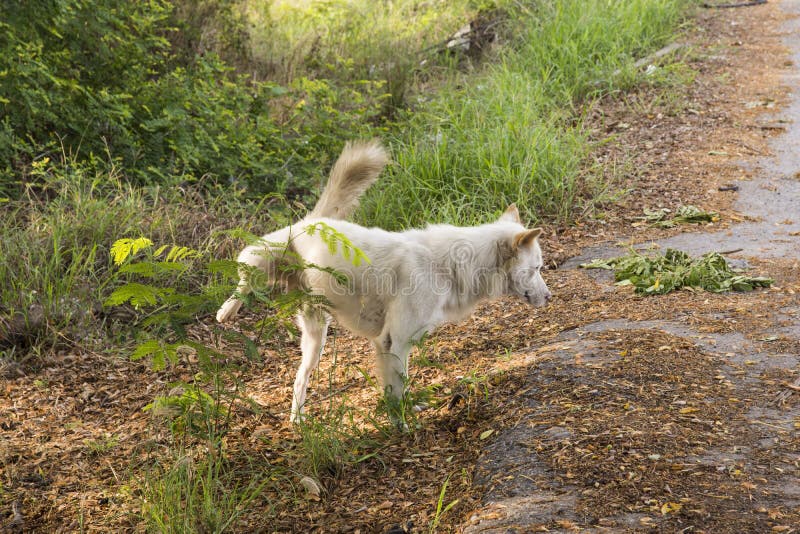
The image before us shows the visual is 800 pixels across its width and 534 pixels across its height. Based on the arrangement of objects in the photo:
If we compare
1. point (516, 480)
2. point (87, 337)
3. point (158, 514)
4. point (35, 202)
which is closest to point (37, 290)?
point (87, 337)

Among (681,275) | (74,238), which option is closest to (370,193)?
(74,238)

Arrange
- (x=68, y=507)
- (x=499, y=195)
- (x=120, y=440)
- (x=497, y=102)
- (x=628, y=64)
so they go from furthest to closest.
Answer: (x=628, y=64) < (x=497, y=102) < (x=499, y=195) < (x=120, y=440) < (x=68, y=507)

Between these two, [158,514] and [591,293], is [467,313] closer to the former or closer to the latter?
[591,293]

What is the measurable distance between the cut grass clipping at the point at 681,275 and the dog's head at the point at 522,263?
1229 mm

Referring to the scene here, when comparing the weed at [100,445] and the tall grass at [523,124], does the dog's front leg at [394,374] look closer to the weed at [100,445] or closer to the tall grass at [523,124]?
the weed at [100,445]

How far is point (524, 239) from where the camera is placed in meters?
4.07

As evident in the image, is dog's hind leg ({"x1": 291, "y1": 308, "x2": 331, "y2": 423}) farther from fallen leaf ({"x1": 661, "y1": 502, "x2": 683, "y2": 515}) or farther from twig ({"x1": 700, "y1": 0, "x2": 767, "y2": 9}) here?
twig ({"x1": 700, "y1": 0, "x2": 767, "y2": 9})

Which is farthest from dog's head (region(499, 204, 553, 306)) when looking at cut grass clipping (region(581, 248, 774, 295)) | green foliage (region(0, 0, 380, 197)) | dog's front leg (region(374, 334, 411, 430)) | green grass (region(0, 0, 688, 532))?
green foliage (region(0, 0, 380, 197))

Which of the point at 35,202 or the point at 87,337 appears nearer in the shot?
the point at 87,337

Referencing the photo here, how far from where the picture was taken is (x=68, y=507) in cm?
340

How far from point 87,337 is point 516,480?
3.24 meters

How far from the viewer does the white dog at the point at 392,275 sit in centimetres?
386

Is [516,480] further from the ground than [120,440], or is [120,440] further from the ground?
[516,480]

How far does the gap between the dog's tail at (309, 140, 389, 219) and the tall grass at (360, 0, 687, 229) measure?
2021 mm
